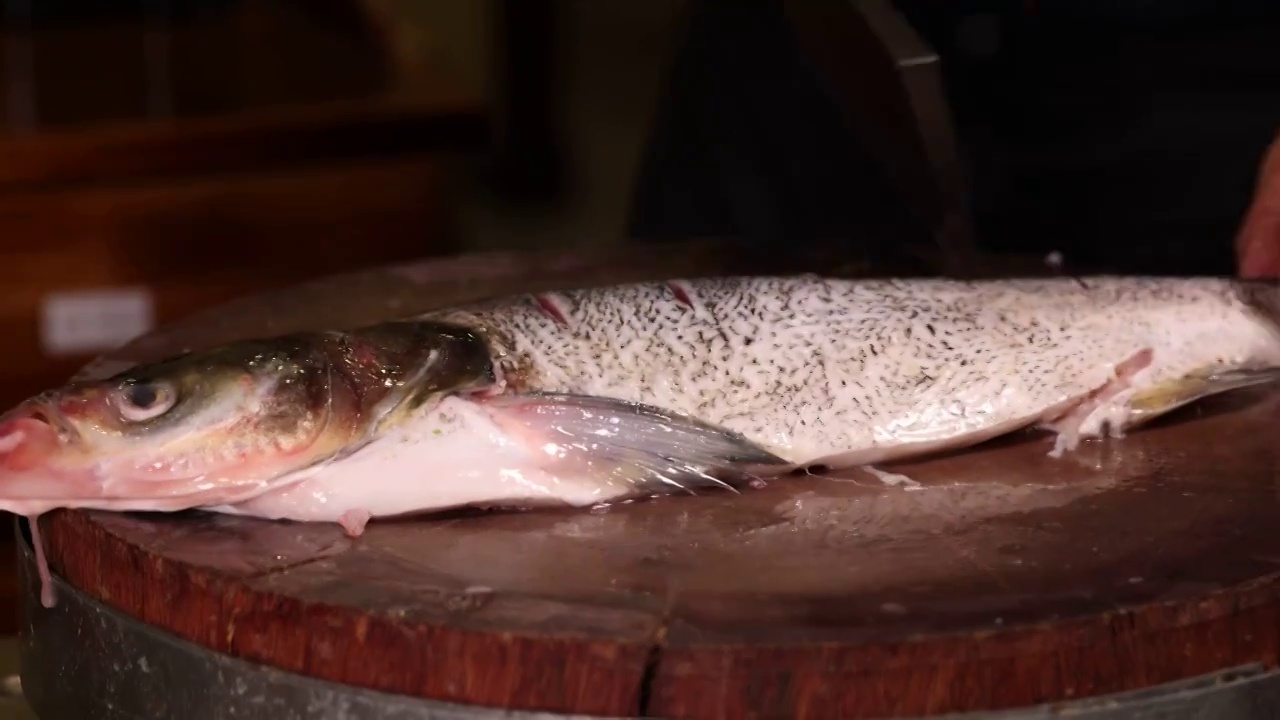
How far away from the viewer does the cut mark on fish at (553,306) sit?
0.91 m

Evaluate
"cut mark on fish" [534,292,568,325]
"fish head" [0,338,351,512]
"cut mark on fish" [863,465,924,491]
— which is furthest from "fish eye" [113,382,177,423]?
"cut mark on fish" [863,465,924,491]

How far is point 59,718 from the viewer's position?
764mm

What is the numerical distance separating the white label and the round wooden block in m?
1.17

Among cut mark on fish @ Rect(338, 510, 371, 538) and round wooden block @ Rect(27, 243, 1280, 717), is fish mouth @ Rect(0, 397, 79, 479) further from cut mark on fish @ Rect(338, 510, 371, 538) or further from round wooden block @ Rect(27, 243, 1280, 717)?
cut mark on fish @ Rect(338, 510, 371, 538)

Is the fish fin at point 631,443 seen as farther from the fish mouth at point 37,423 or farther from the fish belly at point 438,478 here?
the fish mouth at point 37,423

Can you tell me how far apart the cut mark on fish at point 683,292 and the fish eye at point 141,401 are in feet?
1.05

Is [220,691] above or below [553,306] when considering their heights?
below

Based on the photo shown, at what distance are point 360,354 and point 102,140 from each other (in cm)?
117

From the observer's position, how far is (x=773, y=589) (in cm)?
69

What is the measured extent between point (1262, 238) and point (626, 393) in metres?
0.53

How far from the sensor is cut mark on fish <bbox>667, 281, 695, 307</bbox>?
3.05 feet

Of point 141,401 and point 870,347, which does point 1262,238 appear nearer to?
point 870,347

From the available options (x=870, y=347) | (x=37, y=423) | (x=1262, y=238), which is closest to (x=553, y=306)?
(x=870, y=347)

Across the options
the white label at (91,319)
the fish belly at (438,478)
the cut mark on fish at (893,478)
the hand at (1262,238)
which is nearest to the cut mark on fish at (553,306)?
the fish belly at (438,478)
